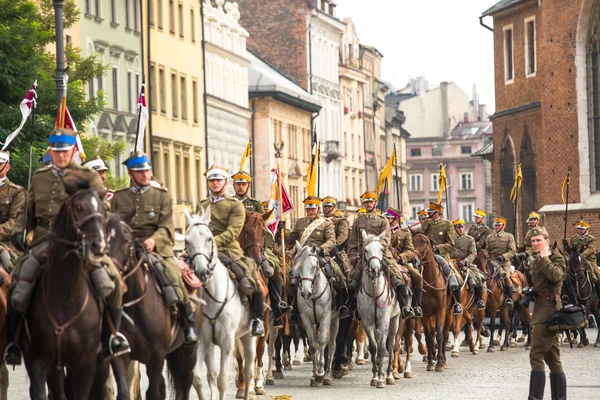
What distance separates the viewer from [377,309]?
76.4ft

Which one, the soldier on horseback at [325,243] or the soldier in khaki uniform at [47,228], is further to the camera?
the soldier on horseback at [325,243]

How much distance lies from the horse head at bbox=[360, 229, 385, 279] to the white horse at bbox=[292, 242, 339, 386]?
75cm

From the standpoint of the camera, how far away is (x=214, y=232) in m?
18.8

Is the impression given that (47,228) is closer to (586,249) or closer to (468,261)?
(468,261)

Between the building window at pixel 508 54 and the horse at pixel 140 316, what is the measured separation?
55.4m

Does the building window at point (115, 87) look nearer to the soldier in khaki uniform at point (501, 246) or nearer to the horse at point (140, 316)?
the soldier in khaki uniform at point (501, 246)

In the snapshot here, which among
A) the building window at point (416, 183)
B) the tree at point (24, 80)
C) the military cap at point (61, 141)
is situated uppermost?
the building window at point (416, 183)

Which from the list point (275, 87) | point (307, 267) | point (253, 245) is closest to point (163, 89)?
point (275, 87)

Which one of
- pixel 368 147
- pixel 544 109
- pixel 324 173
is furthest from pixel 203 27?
pixel 368 147

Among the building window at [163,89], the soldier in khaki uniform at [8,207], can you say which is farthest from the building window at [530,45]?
the soldier in khaki uniform at [8,207]

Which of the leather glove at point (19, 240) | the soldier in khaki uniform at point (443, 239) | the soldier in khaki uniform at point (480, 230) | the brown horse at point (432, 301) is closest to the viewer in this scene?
the leather glove at point (19, 240)

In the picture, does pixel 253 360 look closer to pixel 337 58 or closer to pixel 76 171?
pixel 76 171

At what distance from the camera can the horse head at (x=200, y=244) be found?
16.6 m

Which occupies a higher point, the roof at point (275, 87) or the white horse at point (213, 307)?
the roof at point (275, 87)
